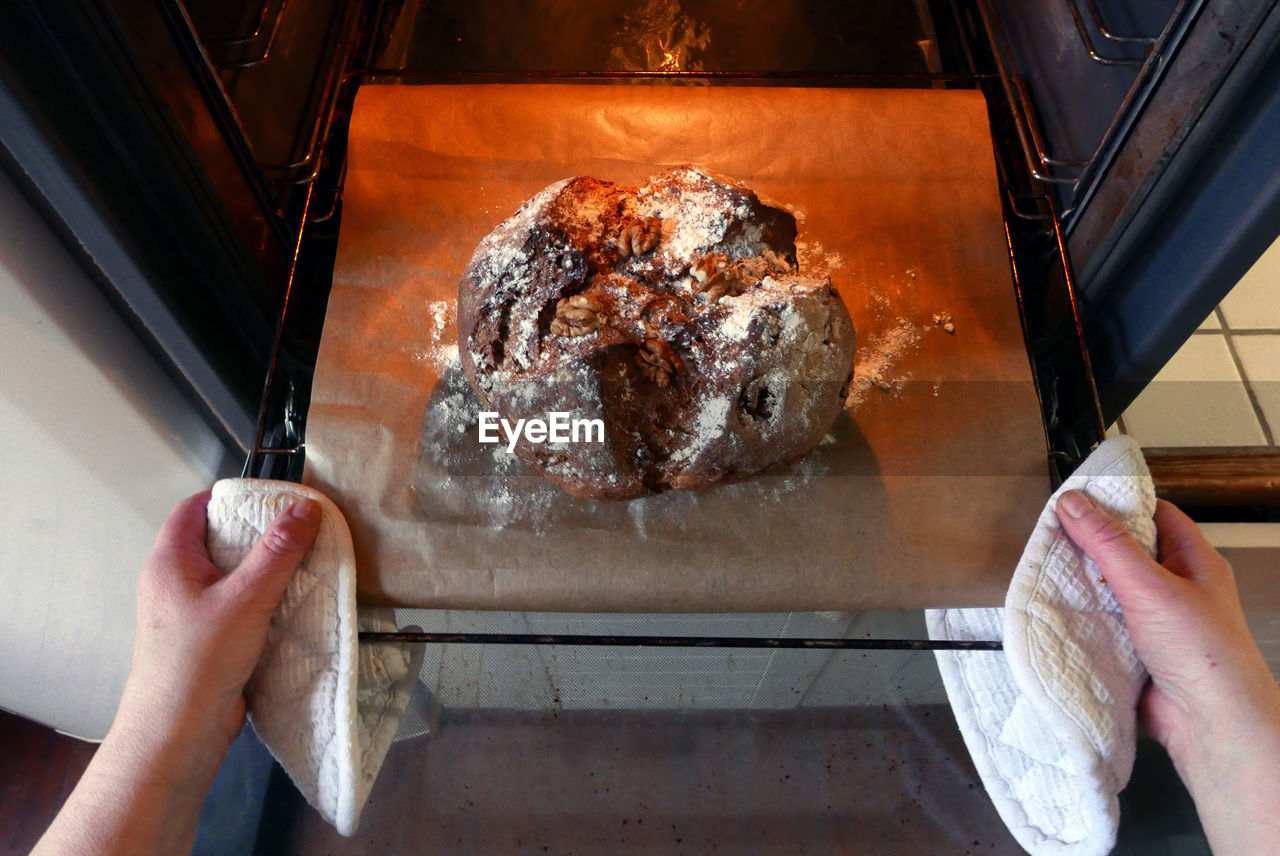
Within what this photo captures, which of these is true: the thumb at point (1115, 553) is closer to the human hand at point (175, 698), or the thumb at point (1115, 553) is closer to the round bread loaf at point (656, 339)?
the round bread loaf at point (656, 339)

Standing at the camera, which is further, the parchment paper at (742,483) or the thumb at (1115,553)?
the parchment paper at (742,483)

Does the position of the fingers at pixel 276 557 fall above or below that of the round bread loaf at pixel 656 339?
below

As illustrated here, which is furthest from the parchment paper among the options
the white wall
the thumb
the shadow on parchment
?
the white wall

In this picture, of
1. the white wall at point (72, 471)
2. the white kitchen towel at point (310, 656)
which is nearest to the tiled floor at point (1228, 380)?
the white kitchen towel at point (310, 656)

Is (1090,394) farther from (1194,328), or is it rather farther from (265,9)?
(265,9)

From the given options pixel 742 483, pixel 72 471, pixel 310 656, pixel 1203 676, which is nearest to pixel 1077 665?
pixel 1203 676

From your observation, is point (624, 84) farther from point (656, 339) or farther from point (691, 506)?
point (691, 506)

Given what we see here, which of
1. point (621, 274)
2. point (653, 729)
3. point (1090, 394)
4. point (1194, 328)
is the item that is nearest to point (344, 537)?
point (621, 274)

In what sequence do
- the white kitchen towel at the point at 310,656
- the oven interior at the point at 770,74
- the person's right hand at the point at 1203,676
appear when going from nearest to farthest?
the person's right hand at the point at 1203,676 < the white kitchen towel at the point at 310,656 < the oven interior at the point at 770,74
